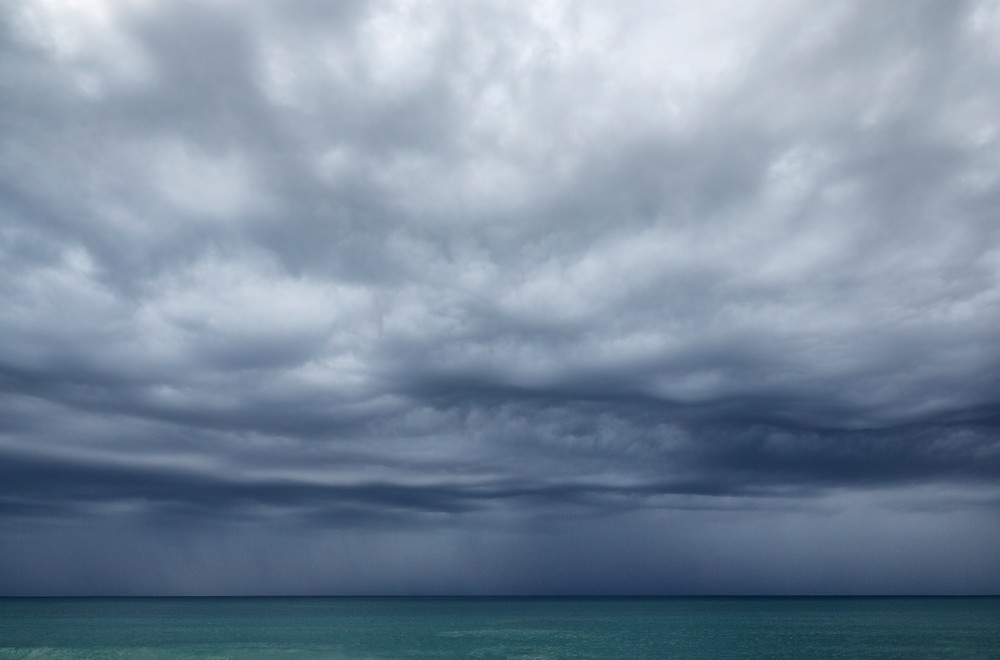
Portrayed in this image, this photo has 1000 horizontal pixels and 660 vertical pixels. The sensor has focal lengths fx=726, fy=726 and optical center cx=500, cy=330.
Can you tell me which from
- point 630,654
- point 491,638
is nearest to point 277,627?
point 491,638

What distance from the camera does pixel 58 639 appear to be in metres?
111

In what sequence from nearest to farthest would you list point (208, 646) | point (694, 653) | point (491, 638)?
point (694, 653) → point (208, 646) → point (491, 638)

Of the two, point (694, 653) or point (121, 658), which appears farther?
point (694, 653)

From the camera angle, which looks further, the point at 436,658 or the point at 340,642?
→ the point at 340,642

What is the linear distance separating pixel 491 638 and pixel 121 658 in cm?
5108

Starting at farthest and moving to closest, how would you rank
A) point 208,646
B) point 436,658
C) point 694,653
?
point 208,646 < point 694,653 < point 436,658

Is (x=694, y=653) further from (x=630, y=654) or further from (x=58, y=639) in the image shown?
(x=58, y=639)

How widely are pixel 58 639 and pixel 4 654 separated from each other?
27.6 meters

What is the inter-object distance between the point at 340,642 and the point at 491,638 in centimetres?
2280

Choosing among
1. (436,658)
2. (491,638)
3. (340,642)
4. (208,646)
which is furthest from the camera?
(491,638)

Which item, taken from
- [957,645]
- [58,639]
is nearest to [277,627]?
[58,639]

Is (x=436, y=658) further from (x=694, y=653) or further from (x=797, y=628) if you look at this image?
(x=797, y=628)

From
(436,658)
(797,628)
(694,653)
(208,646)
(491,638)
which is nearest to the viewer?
(436,658)

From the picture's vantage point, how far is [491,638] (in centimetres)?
11075
